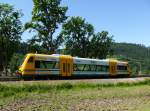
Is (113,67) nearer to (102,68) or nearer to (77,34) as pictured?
(102,68)

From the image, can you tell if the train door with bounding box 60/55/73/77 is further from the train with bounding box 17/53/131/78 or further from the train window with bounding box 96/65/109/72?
the train window with bounding box 96/65/109/72

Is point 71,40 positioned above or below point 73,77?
above

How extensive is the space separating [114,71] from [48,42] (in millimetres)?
13033

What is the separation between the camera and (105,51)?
78.2m

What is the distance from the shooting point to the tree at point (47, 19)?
65688 mm

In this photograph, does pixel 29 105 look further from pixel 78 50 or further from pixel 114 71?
pixel 78 50

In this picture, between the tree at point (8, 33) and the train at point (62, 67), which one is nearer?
the train at point (62, 67)

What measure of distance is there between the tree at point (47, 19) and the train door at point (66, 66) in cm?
1928

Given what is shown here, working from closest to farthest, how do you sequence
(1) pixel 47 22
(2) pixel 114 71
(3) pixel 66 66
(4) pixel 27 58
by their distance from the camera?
(4) pixel 27 58, (3) pixel 66 66, (2) pixel 114 71, (1) pixel 47 22

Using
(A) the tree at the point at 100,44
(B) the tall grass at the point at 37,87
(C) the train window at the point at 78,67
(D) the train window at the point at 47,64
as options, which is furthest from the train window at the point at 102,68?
(A) the tree at the point at 100,44

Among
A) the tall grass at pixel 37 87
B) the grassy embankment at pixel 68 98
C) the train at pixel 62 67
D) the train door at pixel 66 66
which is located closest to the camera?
the grassy embankment at pixel 68 98

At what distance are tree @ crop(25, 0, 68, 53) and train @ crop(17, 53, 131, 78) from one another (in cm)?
1273

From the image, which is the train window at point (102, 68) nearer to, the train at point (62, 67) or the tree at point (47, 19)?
the train at point (62, 67)

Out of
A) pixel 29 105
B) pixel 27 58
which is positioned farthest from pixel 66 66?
pixel 29 105
